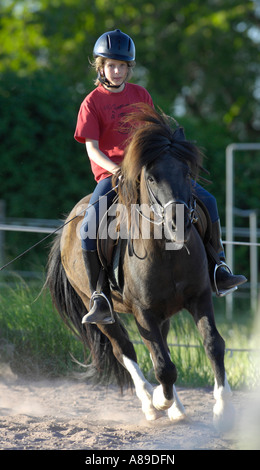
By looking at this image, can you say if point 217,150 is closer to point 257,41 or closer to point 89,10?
point 257,41

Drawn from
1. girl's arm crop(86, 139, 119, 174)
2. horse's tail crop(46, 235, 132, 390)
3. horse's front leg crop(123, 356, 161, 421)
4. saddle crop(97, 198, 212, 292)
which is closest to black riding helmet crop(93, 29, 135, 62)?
girl's arm crop(86, 139, 119, 174)

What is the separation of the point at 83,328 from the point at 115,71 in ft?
7.50

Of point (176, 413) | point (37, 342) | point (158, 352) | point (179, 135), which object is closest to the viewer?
point (179, 135)

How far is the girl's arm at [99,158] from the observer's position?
4.34 meters

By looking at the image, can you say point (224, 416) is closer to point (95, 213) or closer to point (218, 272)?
point (218, 272)

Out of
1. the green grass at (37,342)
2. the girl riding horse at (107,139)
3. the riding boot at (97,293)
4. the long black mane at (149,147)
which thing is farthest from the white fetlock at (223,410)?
the green grass at (37,342)

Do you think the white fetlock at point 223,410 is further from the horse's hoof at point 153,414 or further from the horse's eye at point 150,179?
the horse's eye at point 150,179

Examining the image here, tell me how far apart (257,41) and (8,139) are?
390 inches

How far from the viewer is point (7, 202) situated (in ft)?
35.3

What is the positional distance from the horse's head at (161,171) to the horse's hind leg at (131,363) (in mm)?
1308

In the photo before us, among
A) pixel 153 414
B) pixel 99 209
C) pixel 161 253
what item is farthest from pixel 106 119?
pixel 153 414

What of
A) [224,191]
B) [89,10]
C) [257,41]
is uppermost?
[89,10]

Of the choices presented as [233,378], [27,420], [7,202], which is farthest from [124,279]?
[7,202]

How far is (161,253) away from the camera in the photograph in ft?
12.9
